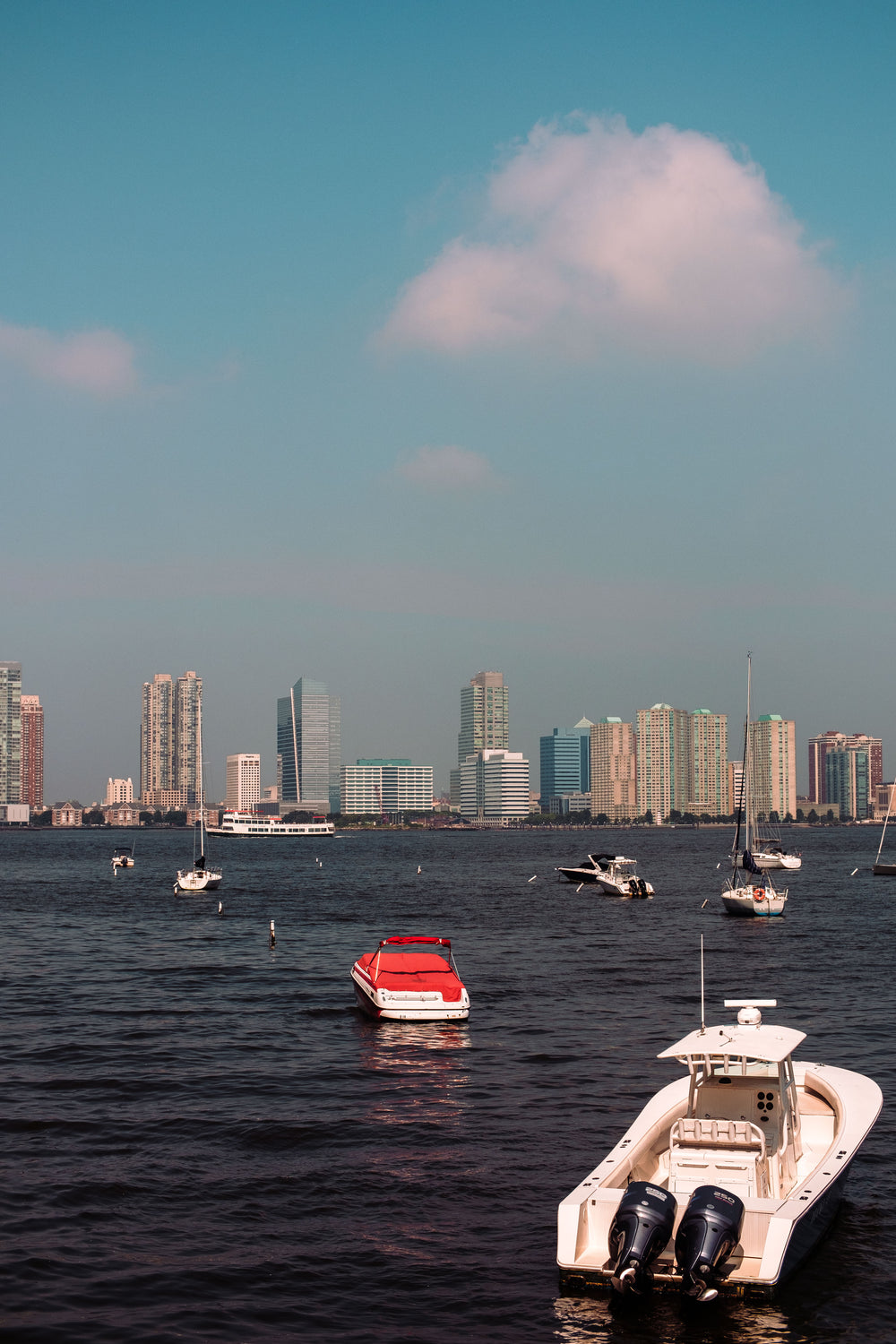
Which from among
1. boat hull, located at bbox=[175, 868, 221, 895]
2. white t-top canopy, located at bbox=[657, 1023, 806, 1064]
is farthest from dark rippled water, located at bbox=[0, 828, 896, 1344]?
boat hull, located at bbox=[175, 868, 221, 895]

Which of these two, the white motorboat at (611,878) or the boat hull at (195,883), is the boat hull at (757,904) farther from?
the boat hull at (195,883)

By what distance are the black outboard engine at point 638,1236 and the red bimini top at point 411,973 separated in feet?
74.7

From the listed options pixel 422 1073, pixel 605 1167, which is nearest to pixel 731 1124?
pixel 605 1167

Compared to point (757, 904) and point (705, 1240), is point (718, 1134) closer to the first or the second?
point (705, 1240)

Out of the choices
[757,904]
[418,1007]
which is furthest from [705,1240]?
[757,904]

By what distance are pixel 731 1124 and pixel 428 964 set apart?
79.0 ft

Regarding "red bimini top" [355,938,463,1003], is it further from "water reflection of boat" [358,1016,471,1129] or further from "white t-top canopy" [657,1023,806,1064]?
"white t-top canopy" [657,1023,806,1064]

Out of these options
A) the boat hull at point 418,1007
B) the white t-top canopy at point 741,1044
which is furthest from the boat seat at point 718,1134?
the boat hull at point 418,1007

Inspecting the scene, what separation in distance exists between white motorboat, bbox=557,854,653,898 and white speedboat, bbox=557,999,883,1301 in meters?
78.9

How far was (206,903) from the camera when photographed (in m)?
90.4

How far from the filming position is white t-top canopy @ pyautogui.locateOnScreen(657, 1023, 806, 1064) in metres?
19.1

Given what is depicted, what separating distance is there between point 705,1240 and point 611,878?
89.1m

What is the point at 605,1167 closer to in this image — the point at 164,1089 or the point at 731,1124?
the point at 731,1124

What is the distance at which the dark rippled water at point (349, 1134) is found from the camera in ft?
55.8
